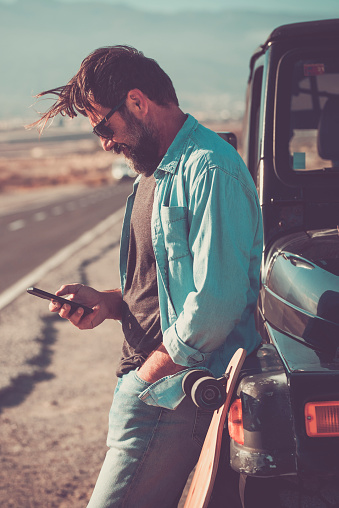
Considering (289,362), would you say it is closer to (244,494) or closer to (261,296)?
(244,494)

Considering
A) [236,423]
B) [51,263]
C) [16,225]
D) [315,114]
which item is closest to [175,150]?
[236,423]

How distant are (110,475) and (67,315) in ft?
1.99

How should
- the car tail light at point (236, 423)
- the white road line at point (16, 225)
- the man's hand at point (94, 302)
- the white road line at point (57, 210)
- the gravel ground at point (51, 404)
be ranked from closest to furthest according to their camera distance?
the car tail light at point (236, 423)
the man's hand at point (94, 302)
the gravel ground at point (51, 404)
the white road line at point (16, 225)
the white road line at point (57, 210)

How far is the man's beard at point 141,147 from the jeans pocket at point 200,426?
79 cm

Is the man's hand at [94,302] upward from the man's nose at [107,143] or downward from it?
downward

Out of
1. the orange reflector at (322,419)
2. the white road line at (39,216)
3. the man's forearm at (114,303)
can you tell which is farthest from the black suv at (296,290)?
the white road line at (39,216)

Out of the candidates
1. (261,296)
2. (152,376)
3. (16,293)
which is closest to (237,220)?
(152,376)

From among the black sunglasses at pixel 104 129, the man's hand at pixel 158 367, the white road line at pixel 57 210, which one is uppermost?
the black sunglasses at pixel 104 129

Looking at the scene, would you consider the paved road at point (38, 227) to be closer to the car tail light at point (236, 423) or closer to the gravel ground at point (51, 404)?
the gravel ground at point (51, 404)

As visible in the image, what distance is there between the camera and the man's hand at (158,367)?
1.96 m

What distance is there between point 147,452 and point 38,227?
1852 centimetres

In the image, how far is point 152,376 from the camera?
6.60 ft

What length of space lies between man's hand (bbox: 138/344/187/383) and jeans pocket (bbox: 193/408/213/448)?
0.17 meters

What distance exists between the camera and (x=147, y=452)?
6.59 feet
